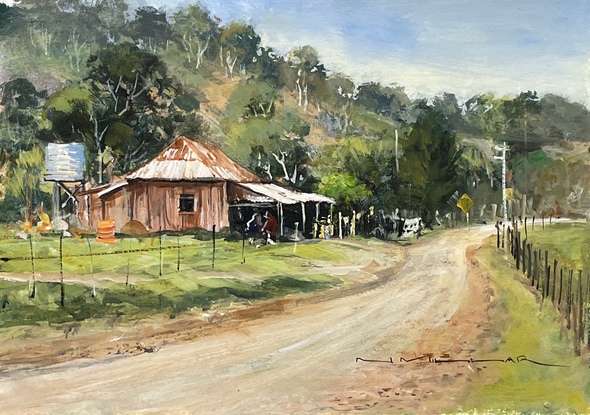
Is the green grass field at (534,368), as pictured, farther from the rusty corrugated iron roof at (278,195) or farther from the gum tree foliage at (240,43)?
the rusty corrugated iron roof at (278,195)

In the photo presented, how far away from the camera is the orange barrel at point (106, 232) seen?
9144mm

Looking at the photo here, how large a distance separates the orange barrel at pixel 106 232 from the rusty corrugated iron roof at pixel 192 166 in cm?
96

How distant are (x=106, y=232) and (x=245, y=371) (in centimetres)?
478

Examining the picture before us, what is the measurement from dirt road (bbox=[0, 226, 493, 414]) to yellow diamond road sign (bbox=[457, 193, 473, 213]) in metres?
1.74

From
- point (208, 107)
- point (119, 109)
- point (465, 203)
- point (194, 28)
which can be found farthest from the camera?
point (465, 203)

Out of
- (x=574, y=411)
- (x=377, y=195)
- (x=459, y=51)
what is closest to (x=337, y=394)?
(x=574, y=411)

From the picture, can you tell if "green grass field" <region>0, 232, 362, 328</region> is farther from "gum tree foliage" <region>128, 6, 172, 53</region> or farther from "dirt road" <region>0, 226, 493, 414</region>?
"gum tree foliage" <region>128, 6, 172, 53</region>

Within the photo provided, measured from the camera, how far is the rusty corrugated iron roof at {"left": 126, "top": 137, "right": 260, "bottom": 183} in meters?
10.4

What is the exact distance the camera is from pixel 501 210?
28.3 ft

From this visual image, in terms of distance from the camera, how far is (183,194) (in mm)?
12516

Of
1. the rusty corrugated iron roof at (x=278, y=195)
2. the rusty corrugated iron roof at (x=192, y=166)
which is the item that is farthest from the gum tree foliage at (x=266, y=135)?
the rusty corrugated iron roof at (x=192, y=166)
